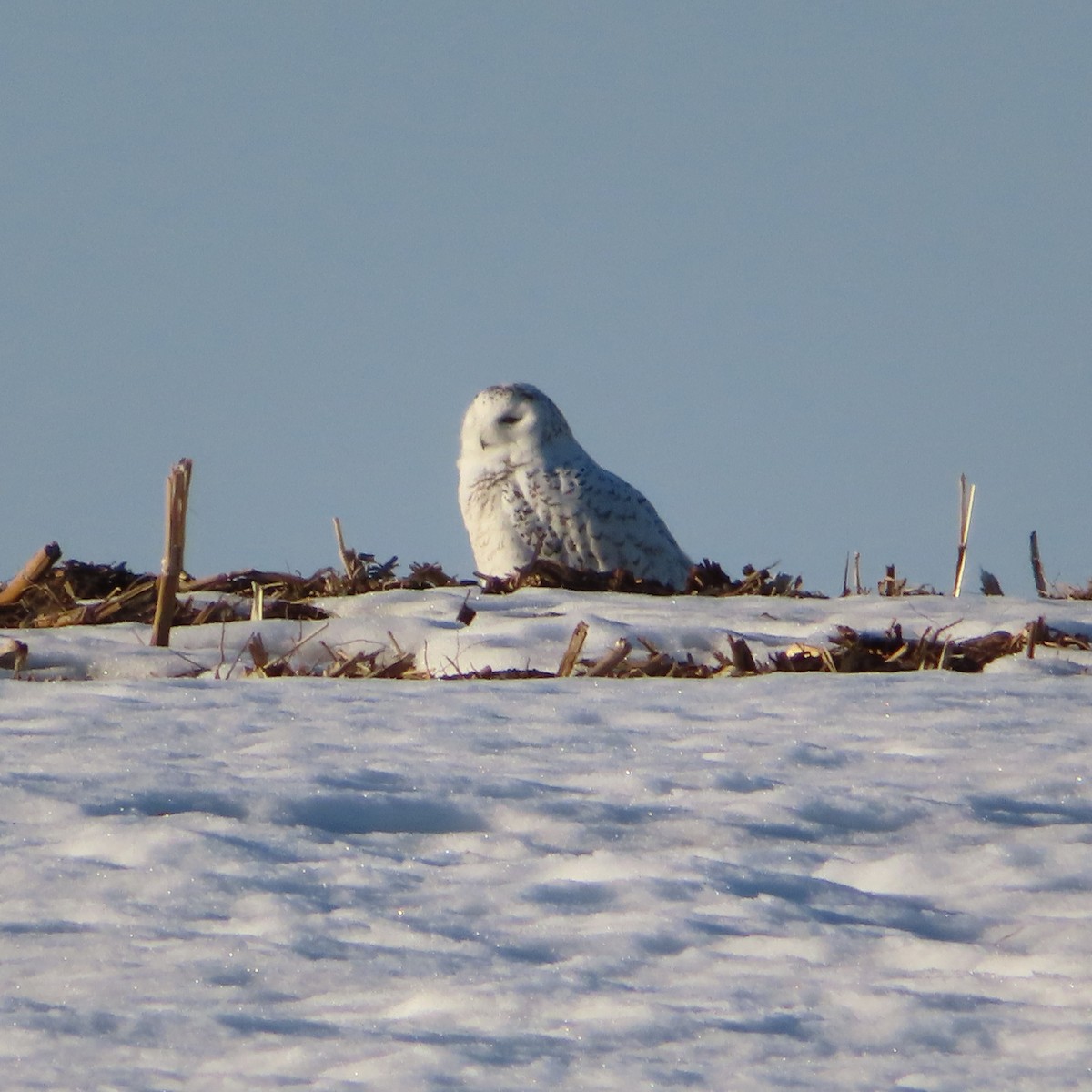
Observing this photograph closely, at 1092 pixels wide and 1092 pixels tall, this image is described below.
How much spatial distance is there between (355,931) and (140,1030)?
0.34 metres

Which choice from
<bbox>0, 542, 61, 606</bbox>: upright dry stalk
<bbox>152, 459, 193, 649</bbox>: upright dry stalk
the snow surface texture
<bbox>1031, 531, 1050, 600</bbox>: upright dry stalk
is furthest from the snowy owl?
Answer: the snow surface texture

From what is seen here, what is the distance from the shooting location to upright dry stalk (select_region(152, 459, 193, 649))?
13.0 ft

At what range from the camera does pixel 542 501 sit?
343 inches

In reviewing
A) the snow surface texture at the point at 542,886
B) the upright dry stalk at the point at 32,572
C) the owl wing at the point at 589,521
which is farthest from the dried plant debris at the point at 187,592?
the owl wing at the point at 589,521

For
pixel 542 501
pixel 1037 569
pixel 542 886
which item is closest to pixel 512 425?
pixel 542 501

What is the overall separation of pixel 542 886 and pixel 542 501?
22.0 ft

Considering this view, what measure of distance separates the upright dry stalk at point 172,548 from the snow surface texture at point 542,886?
783mm

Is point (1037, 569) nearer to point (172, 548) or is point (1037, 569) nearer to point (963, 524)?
point (963, 524)

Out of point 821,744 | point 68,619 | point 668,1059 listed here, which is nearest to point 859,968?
point 668,1059

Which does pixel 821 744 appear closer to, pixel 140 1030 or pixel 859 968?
pixel 859 968

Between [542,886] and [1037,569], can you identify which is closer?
[542,886]

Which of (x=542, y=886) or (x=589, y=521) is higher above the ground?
(x=589, y=521)

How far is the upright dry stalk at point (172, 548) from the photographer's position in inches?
156

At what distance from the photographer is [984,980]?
1.79m
